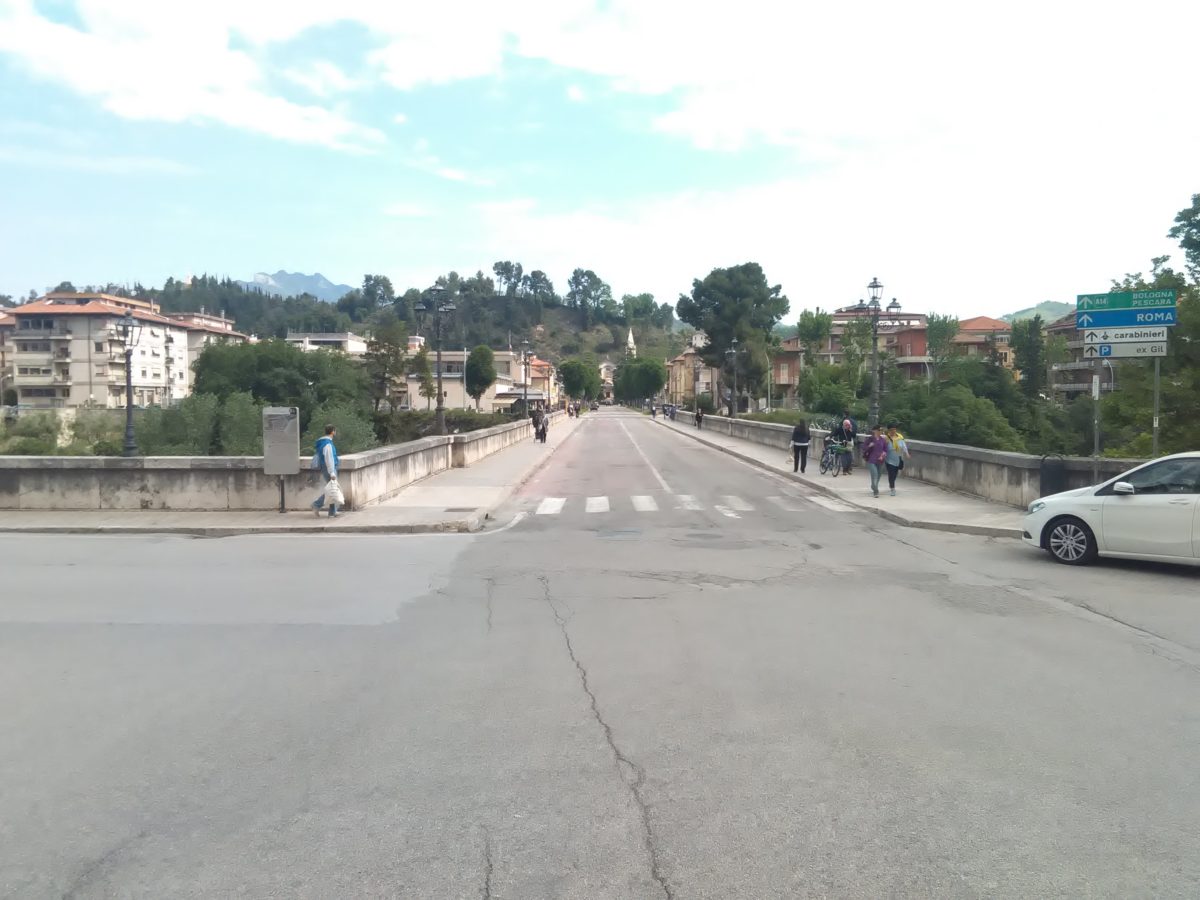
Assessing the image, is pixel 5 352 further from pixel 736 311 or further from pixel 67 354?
pixel 736 311

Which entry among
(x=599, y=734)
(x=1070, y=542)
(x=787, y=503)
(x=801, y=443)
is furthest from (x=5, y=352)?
(x=599, y=734)

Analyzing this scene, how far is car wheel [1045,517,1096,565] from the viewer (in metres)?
11.6

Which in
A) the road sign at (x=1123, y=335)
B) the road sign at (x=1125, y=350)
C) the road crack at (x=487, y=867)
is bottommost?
the road crack at (x=487, y=867)

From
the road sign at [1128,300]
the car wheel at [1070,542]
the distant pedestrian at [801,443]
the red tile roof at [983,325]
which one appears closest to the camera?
the car wheel at [1070,542]

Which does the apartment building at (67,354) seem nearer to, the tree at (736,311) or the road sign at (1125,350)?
the tree at (736,311)

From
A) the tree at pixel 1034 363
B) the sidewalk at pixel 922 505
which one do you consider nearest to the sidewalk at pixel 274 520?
the sidewalk at pixel 922 505

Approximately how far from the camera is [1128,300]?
1565 centimetres

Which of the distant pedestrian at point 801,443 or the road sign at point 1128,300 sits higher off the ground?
the road sign at point 1128,300

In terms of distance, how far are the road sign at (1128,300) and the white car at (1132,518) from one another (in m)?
5.27

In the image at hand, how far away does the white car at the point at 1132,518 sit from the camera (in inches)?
425

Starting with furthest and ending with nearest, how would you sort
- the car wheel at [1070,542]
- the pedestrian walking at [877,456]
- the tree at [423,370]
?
the tree at [423,370]
the pedestrian walking at [877,456]
the car wheel at [1070,542]

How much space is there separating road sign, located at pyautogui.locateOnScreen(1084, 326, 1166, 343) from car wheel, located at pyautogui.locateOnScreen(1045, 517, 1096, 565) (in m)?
5.55

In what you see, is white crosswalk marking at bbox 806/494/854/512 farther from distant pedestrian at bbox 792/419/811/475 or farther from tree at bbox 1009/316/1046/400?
tree at bbox 1009/316/1046/400

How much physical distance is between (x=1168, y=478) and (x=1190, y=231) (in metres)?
34.3
